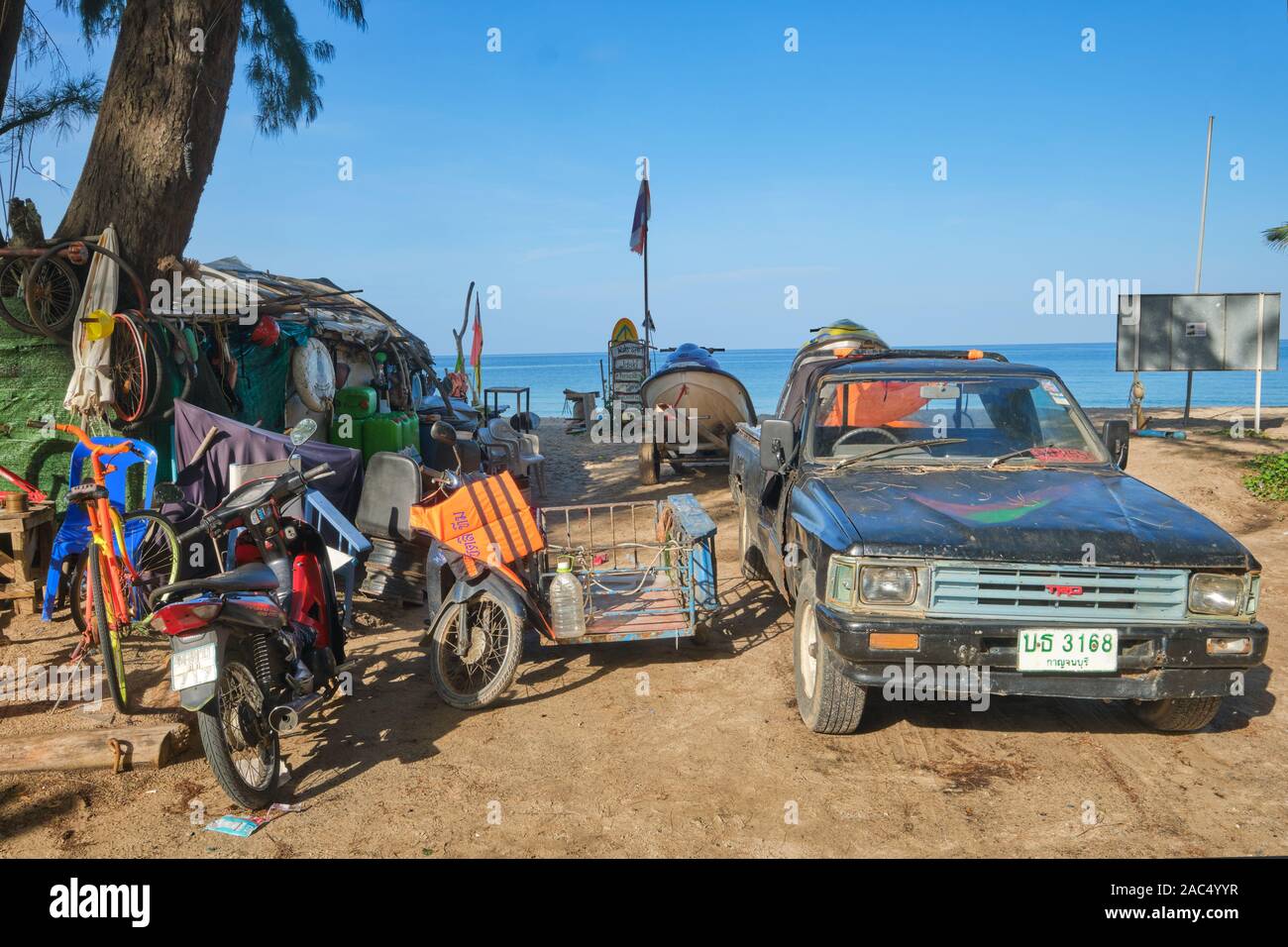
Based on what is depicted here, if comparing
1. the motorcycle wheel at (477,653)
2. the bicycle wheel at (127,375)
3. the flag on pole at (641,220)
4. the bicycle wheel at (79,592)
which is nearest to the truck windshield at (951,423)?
the motorcycle wheel at (477,653)

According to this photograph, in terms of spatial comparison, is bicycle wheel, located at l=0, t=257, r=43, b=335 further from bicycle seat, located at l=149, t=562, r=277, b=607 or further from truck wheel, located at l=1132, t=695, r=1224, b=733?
truck wheel, located at l=1132, t=695, r=1224, b=733

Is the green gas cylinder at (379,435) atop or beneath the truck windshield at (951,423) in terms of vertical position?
beneath

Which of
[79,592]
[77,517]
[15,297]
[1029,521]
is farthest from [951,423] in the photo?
[15,297]

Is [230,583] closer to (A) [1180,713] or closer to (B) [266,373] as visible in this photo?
(A) [1180,713]

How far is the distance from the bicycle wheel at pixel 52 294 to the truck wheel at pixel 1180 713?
324 inches

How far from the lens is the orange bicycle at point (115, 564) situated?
187 inches

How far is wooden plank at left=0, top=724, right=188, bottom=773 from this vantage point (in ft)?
13.7

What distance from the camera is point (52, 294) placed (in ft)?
24.6

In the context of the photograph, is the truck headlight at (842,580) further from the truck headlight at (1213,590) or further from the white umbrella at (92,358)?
the white umbrella at (92,358)

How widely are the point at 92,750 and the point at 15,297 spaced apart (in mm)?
4974

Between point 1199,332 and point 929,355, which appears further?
point 1199,332

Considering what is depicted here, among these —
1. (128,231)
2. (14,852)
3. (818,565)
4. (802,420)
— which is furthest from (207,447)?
(818,565)

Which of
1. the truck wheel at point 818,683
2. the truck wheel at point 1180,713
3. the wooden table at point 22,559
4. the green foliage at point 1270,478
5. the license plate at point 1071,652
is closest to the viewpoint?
the license plate at point 1071,652
